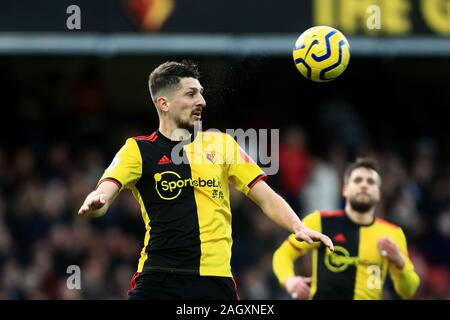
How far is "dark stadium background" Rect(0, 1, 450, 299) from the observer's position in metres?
14.2

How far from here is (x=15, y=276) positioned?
14.2 metres

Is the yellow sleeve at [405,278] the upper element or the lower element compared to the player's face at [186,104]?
lower

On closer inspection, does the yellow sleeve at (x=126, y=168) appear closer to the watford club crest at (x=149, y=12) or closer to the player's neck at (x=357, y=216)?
the player's neck at (x=357, y=216)

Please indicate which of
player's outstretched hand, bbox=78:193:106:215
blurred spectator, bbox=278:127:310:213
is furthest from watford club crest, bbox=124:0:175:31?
player's outstretched hand, bbox=78:193:106:215

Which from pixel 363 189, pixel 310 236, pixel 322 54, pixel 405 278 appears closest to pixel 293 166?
pixel 363 189

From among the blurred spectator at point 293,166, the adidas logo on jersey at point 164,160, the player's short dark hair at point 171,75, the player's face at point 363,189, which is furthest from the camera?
the blurred spectator at point 293,166

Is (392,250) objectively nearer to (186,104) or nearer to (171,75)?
(186,104)

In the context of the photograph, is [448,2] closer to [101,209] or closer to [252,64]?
[252,64]

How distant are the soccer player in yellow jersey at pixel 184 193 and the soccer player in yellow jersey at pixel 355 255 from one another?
1.85 metres

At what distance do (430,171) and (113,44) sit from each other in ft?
16.9

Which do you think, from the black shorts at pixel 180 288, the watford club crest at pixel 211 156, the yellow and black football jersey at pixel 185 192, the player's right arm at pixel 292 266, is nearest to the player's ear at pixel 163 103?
the yellow and black football jersey at pixel 185 192

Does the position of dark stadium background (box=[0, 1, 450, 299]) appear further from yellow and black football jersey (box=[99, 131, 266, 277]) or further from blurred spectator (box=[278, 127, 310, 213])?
yellow and black football jersey (box=[99, 131, 266, 277])

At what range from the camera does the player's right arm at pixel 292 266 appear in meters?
8.80

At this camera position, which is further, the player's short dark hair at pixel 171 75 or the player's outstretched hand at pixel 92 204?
the player's short dark hair at pixel 171 75
